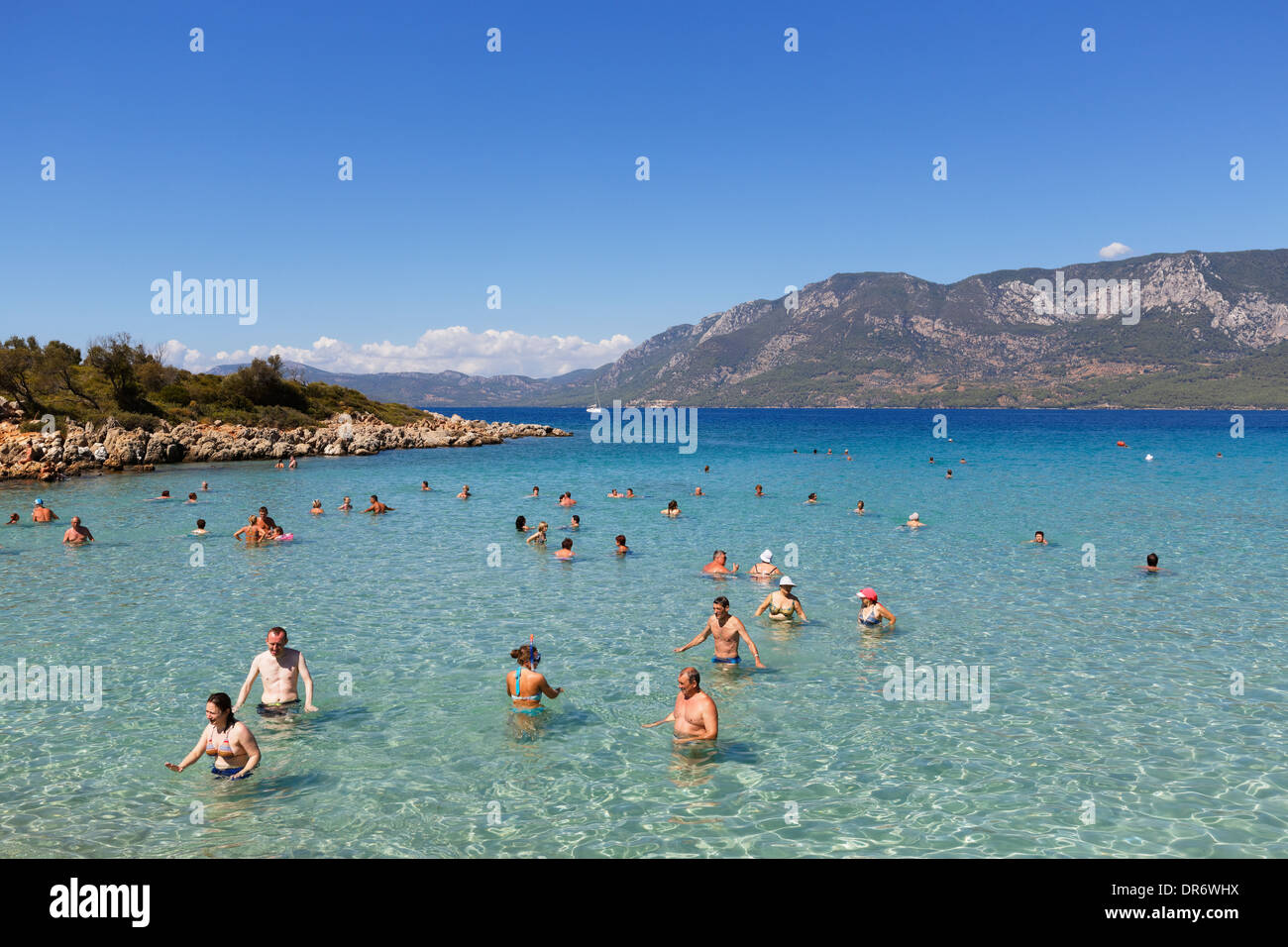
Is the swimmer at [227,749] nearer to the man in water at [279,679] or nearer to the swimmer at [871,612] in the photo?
the man in water at [279,679]

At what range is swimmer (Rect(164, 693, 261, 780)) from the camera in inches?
435

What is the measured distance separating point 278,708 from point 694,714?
772 centimetres

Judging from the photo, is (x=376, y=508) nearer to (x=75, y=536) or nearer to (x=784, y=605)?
(x=75, y=536)

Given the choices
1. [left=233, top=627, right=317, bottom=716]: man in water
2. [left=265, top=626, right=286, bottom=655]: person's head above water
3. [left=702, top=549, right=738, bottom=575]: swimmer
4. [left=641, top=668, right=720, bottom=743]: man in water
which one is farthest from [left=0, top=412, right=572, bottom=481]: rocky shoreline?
[left=641, top=668, right=720, bottom=743]: man in water

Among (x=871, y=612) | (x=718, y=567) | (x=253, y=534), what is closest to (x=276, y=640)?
(x=871, y=612)

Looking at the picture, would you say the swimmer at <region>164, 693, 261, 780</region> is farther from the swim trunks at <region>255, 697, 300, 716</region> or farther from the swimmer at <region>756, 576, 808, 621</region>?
the swimmer at <region>756, 576, 808, 621</region>

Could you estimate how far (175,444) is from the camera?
232 ft

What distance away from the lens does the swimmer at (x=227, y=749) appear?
11.0 metres

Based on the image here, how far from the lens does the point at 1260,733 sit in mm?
12695

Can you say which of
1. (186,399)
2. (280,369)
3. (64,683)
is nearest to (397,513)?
(64,683)

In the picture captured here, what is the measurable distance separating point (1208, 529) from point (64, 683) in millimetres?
41754

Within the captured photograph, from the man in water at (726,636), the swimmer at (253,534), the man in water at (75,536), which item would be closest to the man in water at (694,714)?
the man in water at (726,636)

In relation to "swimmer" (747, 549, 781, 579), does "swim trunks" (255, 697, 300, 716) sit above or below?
below

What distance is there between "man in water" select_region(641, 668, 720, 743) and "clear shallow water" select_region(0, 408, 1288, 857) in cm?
39
